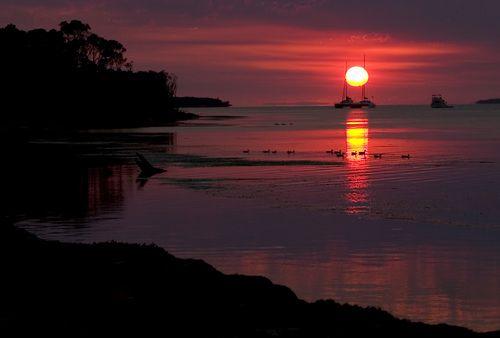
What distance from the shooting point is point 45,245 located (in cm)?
1870

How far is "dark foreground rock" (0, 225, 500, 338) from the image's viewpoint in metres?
12.3

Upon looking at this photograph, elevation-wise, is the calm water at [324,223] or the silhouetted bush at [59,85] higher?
the silhouetted bush at [59,85]

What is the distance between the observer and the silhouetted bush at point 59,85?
162500 millimetres

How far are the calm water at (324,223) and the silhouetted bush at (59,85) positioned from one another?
104 m

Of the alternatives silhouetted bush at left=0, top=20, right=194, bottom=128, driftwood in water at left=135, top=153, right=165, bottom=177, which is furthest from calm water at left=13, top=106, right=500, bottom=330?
silhouetted bush at left=0, top=20, right=194, bottom=128

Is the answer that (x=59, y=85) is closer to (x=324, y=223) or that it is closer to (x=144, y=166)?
(x=144, y=166)

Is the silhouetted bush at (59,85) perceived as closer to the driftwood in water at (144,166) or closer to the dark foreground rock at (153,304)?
the driftwood in water at (144,166)

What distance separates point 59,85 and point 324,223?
148429mm

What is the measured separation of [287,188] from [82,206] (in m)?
12.1

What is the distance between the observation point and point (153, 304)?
13539 millimetres

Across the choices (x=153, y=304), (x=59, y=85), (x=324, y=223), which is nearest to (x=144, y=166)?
(x=324, y=223)

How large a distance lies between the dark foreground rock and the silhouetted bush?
13592 cm

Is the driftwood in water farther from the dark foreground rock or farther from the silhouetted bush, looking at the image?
the silhouetted bush

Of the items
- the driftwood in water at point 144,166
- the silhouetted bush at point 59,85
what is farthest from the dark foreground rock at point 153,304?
the silhouetted bush at point 59,85
